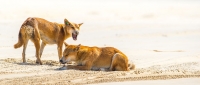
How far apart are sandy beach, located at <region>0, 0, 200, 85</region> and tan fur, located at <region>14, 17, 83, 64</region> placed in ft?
1.59

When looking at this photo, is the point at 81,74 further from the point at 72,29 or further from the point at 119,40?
the point at 119,40

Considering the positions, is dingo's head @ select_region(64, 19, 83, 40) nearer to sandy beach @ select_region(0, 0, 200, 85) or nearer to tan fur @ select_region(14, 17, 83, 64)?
tan fur @ select_region(14, 17, 83, 64)

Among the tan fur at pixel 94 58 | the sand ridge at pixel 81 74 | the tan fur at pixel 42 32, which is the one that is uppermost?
the tan fur at pixel 42 32

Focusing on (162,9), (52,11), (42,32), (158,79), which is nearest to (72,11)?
(52,11)

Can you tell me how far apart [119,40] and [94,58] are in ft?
26.3

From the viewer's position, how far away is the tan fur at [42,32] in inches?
513

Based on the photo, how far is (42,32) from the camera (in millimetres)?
13461

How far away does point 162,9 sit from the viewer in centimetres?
3403

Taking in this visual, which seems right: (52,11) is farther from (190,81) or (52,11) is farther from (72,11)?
(190,81)

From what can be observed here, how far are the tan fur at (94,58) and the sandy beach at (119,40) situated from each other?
1.45 ft

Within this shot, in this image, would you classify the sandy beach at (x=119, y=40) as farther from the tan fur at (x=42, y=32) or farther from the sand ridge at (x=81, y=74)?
the tan fur at (x=42, y=32)

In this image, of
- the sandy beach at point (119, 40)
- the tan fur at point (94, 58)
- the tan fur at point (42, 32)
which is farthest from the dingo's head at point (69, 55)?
the tan fur at point (42, 32)

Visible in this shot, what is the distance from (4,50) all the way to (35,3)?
56.4ft

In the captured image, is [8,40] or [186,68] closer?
[186,68]
